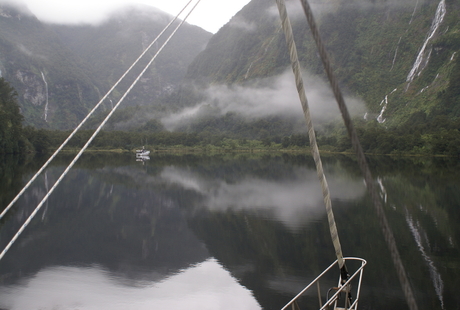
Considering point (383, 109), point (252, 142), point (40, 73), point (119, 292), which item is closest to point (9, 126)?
point (119, 292)

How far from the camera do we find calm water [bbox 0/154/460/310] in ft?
23.4

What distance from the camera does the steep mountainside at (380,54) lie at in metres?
92.7

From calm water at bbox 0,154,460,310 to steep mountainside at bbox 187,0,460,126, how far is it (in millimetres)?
72535

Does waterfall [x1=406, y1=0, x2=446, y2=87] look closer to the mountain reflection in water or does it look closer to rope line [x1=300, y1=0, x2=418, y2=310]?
the mountain reflection in water

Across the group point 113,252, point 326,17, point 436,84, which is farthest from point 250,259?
point 326,17

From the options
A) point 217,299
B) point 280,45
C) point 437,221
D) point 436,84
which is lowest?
point 437,221

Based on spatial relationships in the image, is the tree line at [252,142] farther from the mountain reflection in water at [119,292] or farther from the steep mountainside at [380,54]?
the mountain reflection in water at [119,292]

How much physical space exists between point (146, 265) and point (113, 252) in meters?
1.40

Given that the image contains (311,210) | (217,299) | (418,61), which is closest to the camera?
(217,299)

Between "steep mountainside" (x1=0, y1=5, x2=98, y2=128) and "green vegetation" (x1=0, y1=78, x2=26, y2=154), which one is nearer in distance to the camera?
"green vegetation" (x1=0, y1=78, x2=26, y2=154)

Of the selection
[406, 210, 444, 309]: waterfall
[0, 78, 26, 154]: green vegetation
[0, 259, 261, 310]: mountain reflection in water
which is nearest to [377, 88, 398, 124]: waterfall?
[0, 78, 26, 154]: green vegetation

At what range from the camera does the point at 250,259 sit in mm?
9234

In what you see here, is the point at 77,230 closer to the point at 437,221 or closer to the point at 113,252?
the point at 113,252

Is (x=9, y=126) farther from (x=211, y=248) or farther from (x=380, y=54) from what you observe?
(x=380, y=54)
